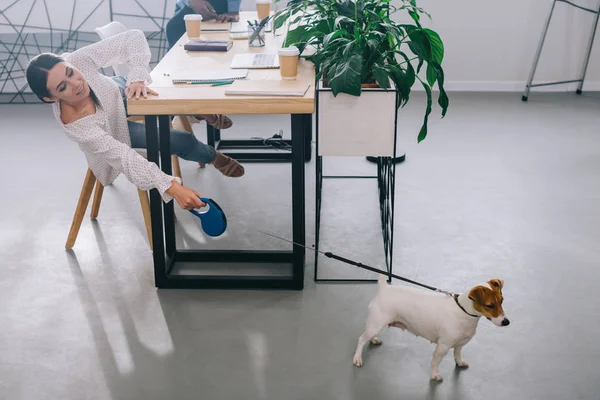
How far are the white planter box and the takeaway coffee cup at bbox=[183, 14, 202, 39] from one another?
108cm

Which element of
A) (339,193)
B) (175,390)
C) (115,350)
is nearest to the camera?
(175,390)

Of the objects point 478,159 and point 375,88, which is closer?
point 375,88

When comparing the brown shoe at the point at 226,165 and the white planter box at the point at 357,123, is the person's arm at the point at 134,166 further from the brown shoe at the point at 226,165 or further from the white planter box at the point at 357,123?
the brown shoe at the point at 226,165

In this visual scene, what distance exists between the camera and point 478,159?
407cm

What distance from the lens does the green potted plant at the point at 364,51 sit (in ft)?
8.36

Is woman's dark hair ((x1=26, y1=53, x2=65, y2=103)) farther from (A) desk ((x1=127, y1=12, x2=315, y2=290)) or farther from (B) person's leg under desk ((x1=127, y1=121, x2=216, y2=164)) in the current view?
(B) person's leg under desk ((x1=127, y1=121, x2=216, y2=164))

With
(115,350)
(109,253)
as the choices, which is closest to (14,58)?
(109,253)

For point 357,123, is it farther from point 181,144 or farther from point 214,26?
point 214,26

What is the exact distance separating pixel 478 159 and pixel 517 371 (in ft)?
6.42

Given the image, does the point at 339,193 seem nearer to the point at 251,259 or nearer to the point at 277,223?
the point at 277,223

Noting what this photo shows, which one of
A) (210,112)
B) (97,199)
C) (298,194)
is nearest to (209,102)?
(210,112)

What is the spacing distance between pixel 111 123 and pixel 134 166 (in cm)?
36

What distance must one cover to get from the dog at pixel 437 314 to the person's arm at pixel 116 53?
3.81ft

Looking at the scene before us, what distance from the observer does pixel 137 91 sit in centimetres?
251
